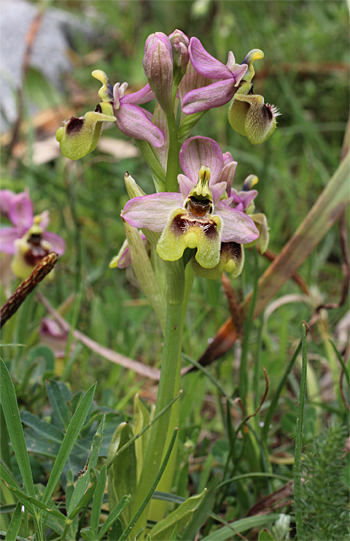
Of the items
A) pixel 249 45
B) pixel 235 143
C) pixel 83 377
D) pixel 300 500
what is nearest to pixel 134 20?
pixel 249 45

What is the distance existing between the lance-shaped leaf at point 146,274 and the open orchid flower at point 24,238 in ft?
2.62

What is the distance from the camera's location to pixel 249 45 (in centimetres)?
338

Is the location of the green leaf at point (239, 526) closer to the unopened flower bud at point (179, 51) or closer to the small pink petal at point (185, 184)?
the small pink petal at point (185, 184)

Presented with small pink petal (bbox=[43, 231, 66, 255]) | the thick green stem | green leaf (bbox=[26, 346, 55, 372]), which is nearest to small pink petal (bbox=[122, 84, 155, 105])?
the thick green stem

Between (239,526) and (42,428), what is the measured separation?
0.45m

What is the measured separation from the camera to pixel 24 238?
1754 mm

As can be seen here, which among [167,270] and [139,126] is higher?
[139,126]

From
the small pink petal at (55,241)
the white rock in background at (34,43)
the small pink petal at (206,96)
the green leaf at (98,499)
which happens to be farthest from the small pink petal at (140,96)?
the white rock in background at (34,43)

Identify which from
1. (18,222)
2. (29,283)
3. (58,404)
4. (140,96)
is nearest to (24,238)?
(18,222)

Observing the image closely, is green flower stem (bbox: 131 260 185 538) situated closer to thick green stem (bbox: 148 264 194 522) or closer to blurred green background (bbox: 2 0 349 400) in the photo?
thick green stem (bbox: 148 264 194 522)

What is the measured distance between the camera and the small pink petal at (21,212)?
5.78 feet

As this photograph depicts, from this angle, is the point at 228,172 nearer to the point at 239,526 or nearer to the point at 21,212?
the point at 239,526

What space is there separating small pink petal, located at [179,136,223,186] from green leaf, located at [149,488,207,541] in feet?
1.92

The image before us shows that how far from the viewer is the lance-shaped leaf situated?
0.98 meters
